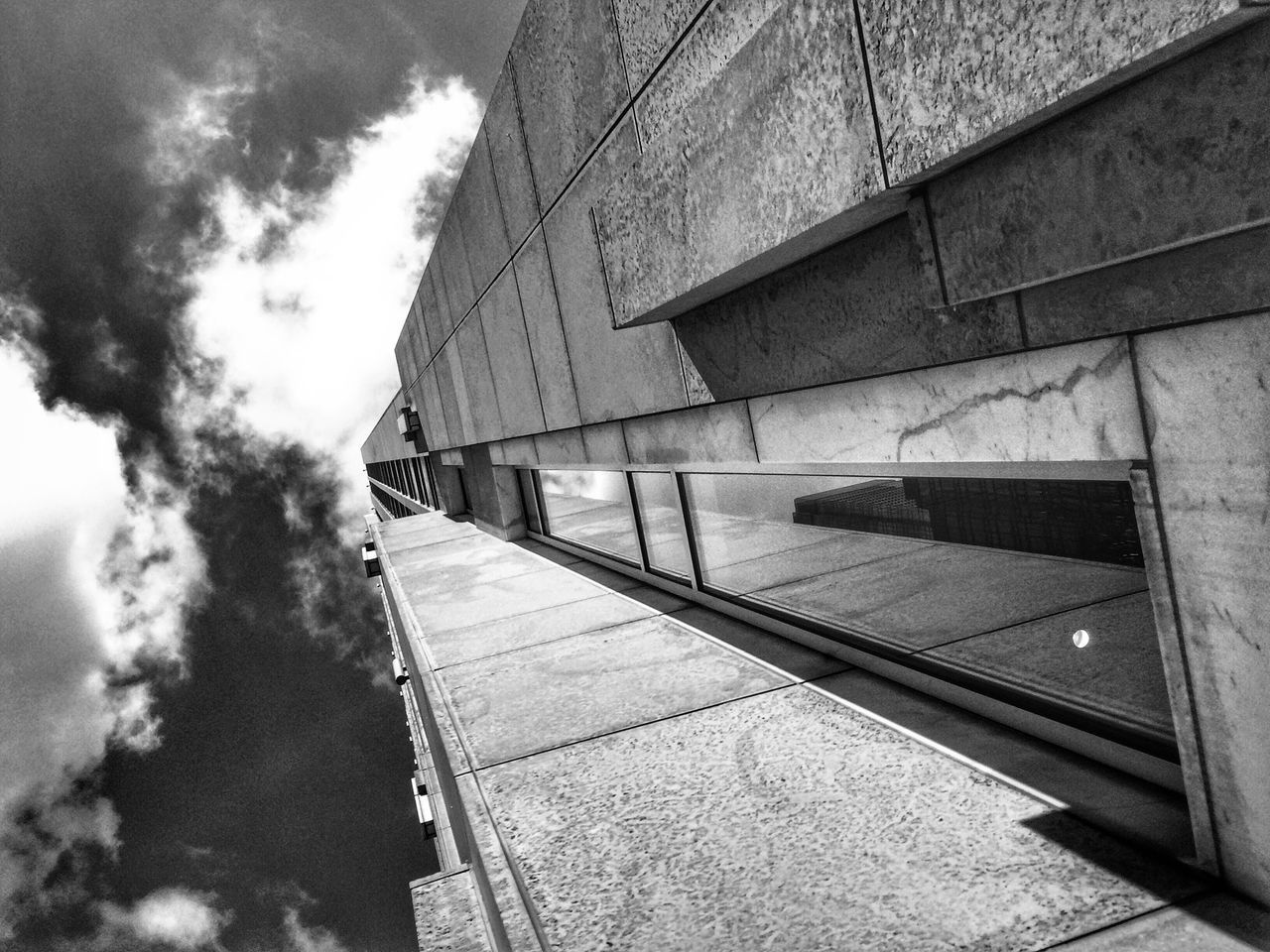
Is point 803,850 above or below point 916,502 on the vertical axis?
below

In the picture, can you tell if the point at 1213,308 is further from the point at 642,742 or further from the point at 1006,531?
the point at 642,742

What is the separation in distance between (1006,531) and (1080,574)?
0.28 m

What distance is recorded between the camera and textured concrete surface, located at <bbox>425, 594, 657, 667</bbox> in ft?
18.4

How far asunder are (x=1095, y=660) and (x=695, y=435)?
8.14 ft

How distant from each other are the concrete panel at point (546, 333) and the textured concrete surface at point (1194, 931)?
4.95 metres

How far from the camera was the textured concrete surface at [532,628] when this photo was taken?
18.4ft

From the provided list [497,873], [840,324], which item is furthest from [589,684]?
[840,324]

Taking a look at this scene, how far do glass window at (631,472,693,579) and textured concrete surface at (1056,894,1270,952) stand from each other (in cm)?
396

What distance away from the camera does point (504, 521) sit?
36.6 feet

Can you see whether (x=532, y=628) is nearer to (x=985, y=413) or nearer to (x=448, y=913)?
(x=448, y=913)

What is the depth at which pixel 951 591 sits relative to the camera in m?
3.42

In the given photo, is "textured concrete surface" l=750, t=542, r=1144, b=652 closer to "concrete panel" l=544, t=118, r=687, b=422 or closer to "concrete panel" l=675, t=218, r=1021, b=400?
"concrete panel" l=675, t=218, r=1021, b=400

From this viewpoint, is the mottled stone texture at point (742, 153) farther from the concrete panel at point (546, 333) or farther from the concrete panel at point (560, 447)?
the concrete panel at point (560, 447)

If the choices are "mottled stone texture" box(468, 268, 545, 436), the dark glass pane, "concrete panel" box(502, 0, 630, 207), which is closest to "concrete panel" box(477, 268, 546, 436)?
"mottled stone texture" box(468, 268, 545, 436)
